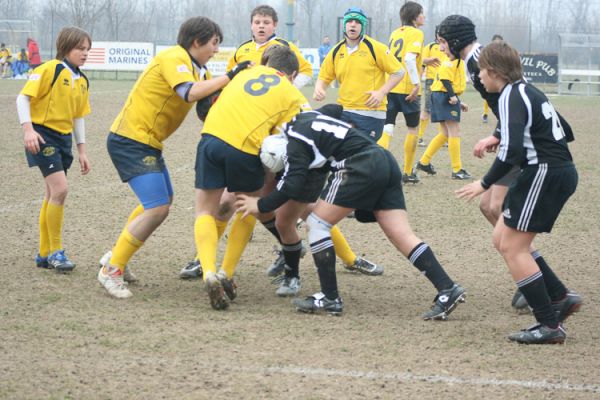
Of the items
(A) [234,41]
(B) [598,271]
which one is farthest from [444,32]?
(A) [234,41]

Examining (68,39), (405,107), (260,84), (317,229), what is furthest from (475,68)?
(405,107)

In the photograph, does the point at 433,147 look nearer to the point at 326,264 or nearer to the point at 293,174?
the point at 326,264

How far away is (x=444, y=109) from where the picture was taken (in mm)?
12203

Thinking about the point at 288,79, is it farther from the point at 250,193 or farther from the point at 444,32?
the point at 444,32

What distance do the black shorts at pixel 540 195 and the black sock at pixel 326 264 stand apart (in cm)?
117

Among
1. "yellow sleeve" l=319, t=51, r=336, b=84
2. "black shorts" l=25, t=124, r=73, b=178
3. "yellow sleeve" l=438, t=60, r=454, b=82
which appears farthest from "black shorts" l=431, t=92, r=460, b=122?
"black shorts" l=25, t=124, r=73, b=178

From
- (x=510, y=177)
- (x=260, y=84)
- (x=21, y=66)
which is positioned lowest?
(x=21, y=66)

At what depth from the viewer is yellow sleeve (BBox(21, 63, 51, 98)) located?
656 cm

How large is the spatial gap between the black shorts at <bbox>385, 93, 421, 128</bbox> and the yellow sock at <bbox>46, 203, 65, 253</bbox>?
18.8ft

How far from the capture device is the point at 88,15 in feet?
169

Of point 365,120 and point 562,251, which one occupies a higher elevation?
point 365,120

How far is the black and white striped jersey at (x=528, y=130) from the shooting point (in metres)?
5.07

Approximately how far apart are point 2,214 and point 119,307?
360cm

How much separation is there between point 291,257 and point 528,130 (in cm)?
200
